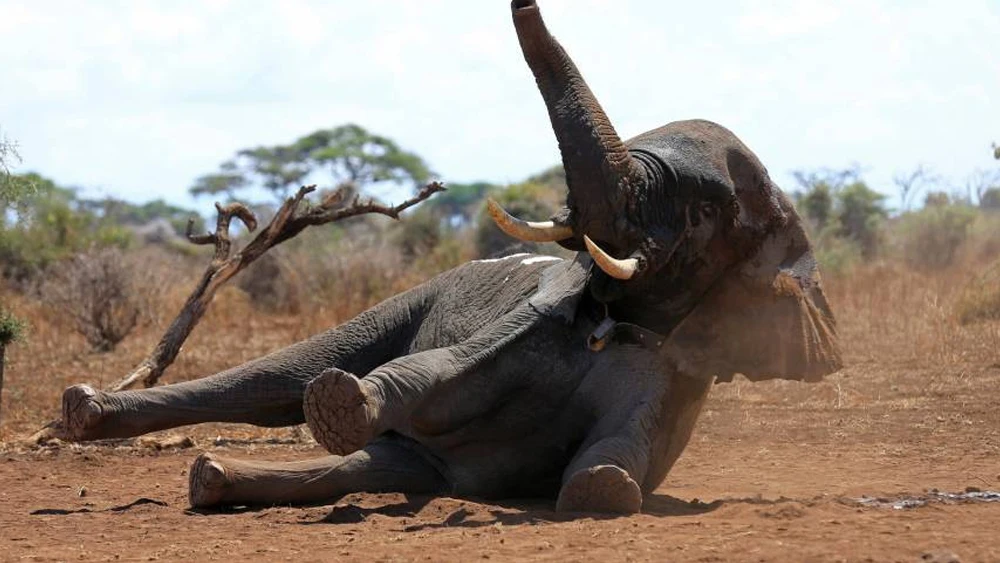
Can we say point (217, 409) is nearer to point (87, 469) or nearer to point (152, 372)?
point (87, 469)

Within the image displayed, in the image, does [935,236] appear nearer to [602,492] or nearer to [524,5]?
[524,5]

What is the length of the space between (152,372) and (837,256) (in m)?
14.8

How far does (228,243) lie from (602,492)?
4603mm

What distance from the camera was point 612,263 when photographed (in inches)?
240

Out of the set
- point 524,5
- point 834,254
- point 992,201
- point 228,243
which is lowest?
point 228,243

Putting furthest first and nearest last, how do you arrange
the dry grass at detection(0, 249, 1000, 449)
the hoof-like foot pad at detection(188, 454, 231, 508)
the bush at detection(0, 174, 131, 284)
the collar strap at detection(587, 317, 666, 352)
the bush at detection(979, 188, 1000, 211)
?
the bush at detection(979, 188, 1000, 211) → the bush at detection(0, 174, 131, 284) → the dry grass at detection(0, 249, 1000, 449) → the collar strap at detection(587, 317, 666, 352) → the hoof-like foot pad at detection(188, 454, 231, 508)

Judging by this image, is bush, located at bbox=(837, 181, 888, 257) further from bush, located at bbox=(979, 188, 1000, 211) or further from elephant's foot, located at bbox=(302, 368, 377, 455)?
elephant's foot, located at bbox=(302, 368, 377, 455)

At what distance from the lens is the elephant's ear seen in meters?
6.80

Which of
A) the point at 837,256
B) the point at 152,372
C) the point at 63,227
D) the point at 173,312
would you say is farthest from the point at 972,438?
the point at 63,227

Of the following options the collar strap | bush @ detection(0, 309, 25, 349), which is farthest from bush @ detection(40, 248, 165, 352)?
the collar strap

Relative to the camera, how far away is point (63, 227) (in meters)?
23.1

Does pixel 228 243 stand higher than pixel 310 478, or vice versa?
pixel 228 243

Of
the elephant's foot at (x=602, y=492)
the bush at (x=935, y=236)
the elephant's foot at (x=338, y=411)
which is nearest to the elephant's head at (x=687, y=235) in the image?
the elephant's foot at (x=602, y=492)

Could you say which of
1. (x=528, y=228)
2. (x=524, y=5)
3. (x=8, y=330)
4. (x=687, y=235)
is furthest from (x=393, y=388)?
(x=8, y=330)
